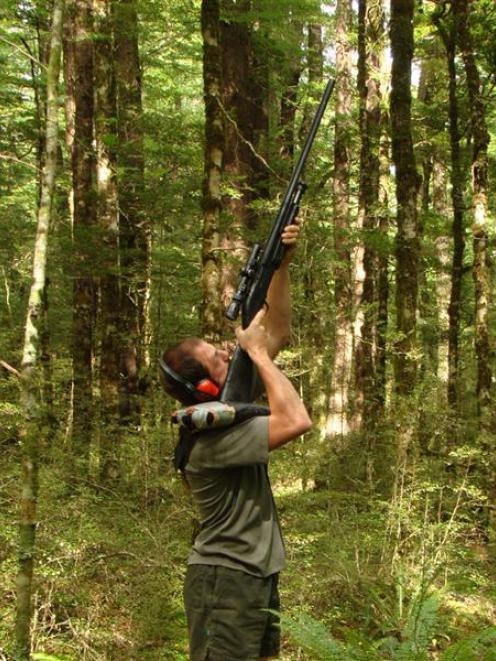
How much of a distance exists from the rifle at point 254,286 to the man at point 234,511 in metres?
0.10

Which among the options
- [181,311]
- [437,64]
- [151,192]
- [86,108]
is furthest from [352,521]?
[437,64]

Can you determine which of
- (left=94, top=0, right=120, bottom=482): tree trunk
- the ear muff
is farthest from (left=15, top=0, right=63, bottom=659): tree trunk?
(left=94, top=0, right=120, bottom=482): tree trunk

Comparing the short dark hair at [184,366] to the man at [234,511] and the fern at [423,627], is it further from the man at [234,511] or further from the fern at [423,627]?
the fern at [423,627]

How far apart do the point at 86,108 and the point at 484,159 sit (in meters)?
6.51

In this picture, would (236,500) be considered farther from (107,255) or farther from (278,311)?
(107,255)

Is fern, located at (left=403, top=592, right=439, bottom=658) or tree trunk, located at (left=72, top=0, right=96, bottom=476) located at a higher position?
tree trunk, located at (left=72, top=0, right=96, bottom=476)

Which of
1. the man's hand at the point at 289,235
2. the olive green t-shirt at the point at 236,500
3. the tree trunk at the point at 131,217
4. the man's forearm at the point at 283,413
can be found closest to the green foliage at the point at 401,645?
the olive green t-shirt at the point at 236,500

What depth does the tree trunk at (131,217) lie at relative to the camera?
448 inches

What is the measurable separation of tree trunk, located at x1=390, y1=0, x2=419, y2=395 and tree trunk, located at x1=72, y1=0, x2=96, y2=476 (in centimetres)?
422

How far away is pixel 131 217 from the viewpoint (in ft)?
39.9

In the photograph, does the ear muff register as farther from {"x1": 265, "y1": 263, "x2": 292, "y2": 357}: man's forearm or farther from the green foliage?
the green foliage

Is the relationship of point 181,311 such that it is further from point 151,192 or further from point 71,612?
point 71,612

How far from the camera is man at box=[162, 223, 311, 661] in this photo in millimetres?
2961

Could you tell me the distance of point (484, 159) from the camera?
325 inches
